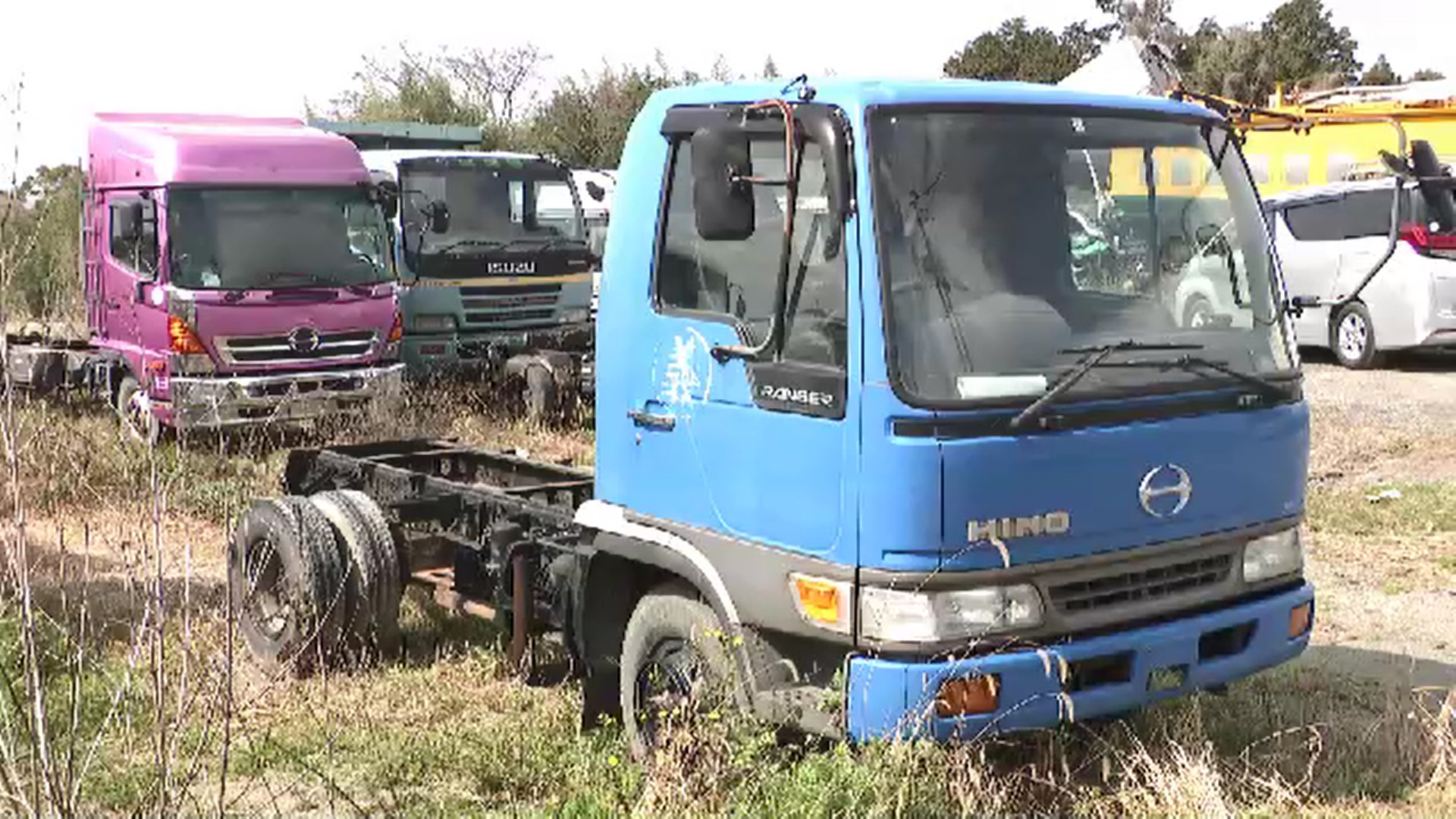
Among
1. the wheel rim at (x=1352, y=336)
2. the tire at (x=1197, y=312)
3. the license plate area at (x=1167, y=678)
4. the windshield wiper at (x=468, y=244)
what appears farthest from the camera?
the wheel rim at (x=1352, y=336)

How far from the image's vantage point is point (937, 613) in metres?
4.28

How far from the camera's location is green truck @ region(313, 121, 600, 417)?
47.1 feet

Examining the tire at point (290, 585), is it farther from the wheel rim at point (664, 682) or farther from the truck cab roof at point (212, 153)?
the truck cab roof at point (212, 153)

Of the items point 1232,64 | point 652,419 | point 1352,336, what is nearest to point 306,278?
point 652,419

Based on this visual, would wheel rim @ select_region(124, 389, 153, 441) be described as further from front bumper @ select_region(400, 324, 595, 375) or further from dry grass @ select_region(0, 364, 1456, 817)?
dry grass @ select_region(0, 364, 1456, 817)

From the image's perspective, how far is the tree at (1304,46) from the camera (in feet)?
158

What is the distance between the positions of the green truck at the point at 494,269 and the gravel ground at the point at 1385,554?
6615 millimetres

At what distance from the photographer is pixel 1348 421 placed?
13039 millimetres

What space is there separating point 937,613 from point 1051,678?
0.40m

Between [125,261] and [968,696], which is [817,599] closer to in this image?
[968,696]

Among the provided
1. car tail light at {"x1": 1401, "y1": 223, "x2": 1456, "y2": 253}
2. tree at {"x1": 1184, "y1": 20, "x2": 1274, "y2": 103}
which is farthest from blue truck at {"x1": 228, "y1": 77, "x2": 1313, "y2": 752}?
tree at {"x1": 1184, "y1": 20, "x2": 1274, "y2": 103}

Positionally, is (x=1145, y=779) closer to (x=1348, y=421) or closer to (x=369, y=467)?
(x=369, y=467)

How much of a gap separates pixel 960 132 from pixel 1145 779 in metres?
2.12

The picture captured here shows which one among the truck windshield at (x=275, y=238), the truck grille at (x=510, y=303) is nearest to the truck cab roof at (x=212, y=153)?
the truck windshield at (x=275, y=238)
